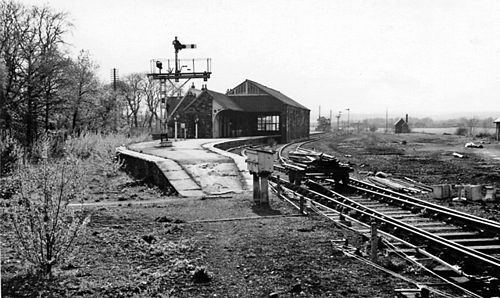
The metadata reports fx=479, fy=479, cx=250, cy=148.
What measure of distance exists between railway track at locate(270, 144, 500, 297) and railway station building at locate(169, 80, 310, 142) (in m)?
30.2

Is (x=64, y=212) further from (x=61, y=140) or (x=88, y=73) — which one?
(x=88, y=73)

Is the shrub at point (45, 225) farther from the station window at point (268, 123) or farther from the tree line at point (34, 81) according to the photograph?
the station window at point (268, 123)

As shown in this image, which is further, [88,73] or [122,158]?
[88,73]

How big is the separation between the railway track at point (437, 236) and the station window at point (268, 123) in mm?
38084

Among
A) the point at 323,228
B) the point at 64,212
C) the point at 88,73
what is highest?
the point at 88,73

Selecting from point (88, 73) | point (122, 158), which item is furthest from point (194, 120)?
point (122, 158)

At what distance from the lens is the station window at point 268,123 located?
51.7 meters

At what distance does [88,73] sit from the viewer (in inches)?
1580

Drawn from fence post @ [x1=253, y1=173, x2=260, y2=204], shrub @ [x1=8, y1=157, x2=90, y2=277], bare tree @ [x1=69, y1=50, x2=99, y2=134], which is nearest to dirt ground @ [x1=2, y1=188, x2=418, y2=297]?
shrub @ [x1=8, y1=157, x2=90, y2=277]

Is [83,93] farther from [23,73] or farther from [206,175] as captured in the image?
[206,175]

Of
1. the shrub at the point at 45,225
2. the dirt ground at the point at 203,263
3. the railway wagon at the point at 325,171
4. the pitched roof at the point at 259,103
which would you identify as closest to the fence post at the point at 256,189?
the dirt ground at the point at 203,263

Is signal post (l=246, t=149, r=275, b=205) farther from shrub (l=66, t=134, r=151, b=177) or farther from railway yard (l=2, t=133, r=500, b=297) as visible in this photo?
shrub (l=66, t=134, r=151, b=177)

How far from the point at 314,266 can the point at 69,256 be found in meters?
3.23

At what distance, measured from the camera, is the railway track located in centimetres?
650
